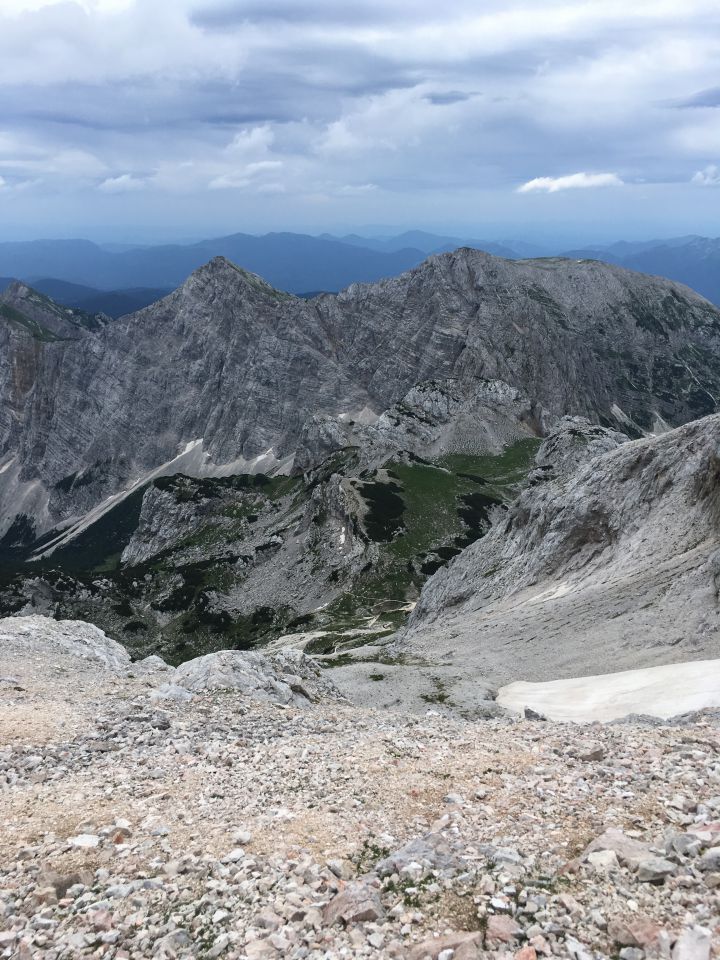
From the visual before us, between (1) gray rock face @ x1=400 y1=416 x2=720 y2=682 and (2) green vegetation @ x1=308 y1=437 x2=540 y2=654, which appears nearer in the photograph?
(1) gray rock face @ x1=400 y1=416 x2=720 y2=682

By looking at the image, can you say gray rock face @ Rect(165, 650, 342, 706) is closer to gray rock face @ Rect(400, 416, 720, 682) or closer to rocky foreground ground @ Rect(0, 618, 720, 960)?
rocky foreground ground @ Rect(0, 618, 720, 960)

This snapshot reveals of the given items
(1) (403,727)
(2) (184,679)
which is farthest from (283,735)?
(2) (184,679)

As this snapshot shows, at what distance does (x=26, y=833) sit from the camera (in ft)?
50.1

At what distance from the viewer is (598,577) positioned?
6147cm

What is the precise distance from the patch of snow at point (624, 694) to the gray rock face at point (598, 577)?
323 cm

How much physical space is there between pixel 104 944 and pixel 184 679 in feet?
55.7

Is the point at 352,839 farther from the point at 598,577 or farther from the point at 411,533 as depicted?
the point at 411,533

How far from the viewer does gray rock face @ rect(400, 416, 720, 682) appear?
48.5m

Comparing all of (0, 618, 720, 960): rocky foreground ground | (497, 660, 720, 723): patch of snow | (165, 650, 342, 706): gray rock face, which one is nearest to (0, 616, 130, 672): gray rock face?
(165, 650, 342, 706): gray rock face

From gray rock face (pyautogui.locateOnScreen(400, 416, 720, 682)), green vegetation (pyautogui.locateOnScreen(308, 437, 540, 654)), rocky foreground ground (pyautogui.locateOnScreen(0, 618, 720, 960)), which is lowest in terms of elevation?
green vegetation (pyautogui.locateOnScreen(308, 437, 540, 654))

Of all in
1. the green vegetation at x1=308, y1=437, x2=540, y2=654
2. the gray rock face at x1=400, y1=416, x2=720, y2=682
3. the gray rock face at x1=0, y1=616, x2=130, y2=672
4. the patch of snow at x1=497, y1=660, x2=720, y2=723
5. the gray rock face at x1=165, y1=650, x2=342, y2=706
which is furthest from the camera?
the green vegetation at x1=308, y1=437, x2=540, y2=654

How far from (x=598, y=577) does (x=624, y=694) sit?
2473 cm

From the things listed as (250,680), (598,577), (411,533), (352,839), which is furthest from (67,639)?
(411,533)

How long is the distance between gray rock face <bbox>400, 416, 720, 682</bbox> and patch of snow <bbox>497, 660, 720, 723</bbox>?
10.6 feet
